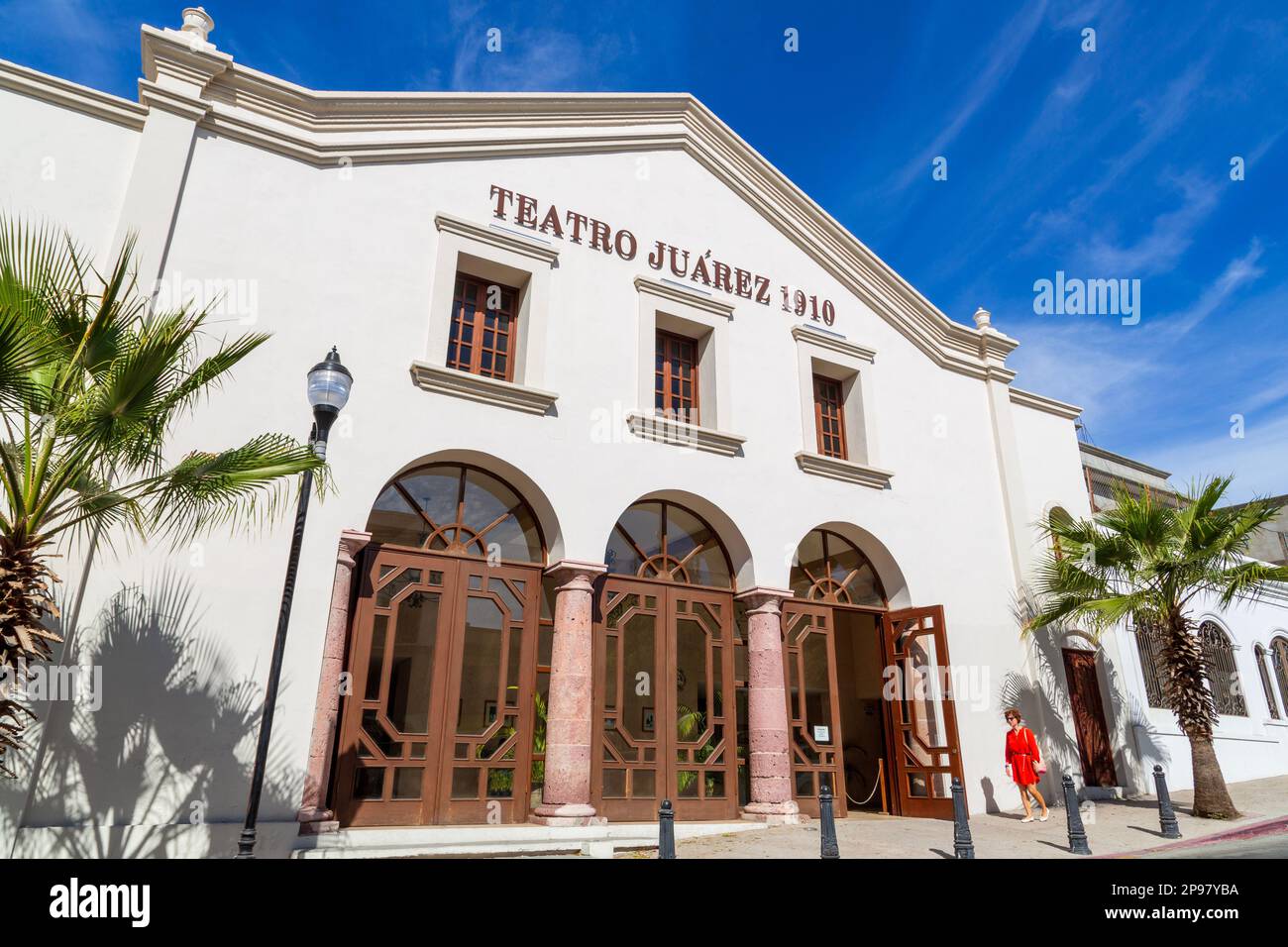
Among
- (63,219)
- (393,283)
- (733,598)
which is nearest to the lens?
(63,219)

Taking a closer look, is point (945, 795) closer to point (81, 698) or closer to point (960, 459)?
point (960, 459)

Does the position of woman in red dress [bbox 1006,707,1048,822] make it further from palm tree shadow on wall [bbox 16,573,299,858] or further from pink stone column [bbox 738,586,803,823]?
palm tree shadow on wall [bbox 16,573,299,858]

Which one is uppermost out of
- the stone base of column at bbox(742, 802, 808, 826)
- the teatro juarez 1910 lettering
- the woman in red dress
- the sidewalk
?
the teatro juarez 1910 lettering

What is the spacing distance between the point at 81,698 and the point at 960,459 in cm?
1423

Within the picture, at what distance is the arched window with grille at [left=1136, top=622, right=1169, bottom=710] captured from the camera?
1694 centimetres

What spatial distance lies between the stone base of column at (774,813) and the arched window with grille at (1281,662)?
16.3 metres

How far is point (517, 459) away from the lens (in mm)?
10812

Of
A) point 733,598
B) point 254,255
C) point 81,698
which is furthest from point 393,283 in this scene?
point 733,598

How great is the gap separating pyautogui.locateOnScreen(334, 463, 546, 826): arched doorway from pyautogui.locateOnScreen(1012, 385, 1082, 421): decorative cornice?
37.4 feet

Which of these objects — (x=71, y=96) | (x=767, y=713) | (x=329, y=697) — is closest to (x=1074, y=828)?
(x=767, y=713)

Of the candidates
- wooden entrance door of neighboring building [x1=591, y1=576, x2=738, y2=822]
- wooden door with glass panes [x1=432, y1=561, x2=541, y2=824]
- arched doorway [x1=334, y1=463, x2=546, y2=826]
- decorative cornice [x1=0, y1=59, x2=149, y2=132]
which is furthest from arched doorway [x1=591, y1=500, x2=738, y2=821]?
decorative cornice [x1=0, y1=59, x2=149, y2=132]

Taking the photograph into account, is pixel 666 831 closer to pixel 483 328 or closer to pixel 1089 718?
pixel 483 328

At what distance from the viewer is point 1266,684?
788 inches
